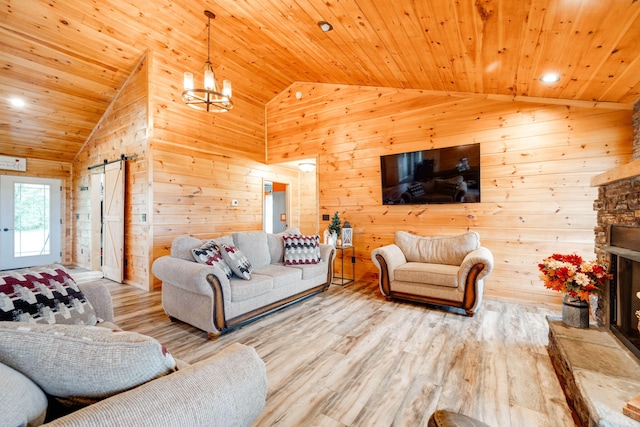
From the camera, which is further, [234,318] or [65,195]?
[65,195]

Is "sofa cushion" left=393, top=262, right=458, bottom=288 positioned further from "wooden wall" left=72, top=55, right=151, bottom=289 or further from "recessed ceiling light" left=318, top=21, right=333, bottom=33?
"wooden wall" left=72, top=55, right=151, bottom=289

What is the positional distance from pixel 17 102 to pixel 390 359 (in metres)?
6.47

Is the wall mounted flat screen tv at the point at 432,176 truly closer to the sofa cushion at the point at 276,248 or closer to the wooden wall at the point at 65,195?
the sofa cushion at the point at 276,248

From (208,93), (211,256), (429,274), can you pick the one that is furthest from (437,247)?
(208,93)

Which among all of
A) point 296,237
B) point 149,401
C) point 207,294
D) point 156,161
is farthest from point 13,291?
point 156,161

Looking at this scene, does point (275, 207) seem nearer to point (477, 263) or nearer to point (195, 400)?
point (477, 263)

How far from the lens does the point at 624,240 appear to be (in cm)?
202

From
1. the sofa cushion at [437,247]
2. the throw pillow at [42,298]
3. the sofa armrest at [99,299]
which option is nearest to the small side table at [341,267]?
the sofa cushion at [437,247]

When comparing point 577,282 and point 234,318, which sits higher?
point 577,282

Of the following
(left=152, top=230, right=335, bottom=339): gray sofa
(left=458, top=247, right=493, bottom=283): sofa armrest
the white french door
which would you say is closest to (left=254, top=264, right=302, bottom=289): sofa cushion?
(left=152, top=230, right=335, bottom=339): gray sofa

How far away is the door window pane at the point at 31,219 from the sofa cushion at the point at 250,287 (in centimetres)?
590

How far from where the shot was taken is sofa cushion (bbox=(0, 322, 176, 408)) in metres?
0.79

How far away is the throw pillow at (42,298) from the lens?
51.9 inches

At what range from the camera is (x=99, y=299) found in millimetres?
1952
